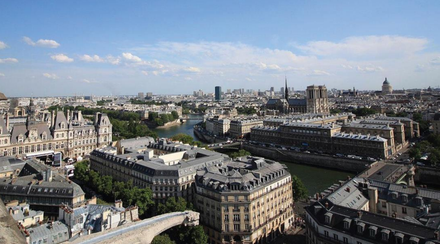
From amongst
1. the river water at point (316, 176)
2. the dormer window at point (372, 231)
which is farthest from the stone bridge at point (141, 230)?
the river water at point (316, 176)

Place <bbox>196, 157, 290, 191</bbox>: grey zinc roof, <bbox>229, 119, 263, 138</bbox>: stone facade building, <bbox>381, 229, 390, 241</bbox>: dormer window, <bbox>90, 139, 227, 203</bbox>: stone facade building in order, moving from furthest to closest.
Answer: <bbox>229, 119, 263, 138</bbox>: stone facade building
<bbox>90, 139, 227, 203</bbox>: stone facade building
<bbox>196, 157, 290, 191</bbox>: grey zinc roof
<bbox>381, 229, 390, 241</bbox>: dormer window

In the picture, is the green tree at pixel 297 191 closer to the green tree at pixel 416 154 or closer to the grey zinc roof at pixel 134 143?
the green tree at pixel 416 154

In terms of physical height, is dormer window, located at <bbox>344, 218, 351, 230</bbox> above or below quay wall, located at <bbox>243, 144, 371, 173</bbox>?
above

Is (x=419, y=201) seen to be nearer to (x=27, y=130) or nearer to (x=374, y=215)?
(x=374, y=215)

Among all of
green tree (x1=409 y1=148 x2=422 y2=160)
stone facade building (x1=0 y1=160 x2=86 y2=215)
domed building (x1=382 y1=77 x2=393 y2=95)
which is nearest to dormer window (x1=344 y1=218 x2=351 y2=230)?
stone facade building (x1=0 y1=160 x2=86 y2=215)

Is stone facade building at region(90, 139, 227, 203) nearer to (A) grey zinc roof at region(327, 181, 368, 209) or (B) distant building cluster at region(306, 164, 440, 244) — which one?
(B) distant building cluster at region(306, 164, 440, 244)
